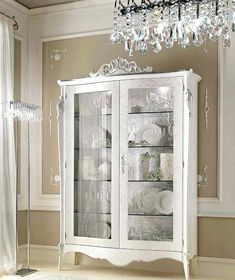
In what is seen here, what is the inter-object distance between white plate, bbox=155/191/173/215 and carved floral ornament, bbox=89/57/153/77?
3.72 ft

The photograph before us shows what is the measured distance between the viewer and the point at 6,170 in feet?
14.8

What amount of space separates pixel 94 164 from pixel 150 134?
0.62 m

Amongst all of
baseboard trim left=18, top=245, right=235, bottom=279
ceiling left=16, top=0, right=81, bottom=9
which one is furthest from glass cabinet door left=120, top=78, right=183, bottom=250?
ceiling left=16, top=0, right=81, bottom=9

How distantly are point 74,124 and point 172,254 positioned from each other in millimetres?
1536

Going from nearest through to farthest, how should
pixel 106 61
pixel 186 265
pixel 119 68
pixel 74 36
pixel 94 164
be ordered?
1. pixel 186 265
2. pixel 94 164
3. pixel 119 68
4. pixel 106 61
5. pixel 74 36

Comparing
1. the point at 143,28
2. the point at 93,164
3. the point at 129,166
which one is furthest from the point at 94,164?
the point at 143,28

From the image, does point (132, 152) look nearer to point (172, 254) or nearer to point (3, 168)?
point (172, 254)

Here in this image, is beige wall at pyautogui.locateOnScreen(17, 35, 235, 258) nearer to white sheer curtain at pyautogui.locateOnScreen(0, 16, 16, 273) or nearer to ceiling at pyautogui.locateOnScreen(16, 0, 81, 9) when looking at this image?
ceiling at pyautogui.locateOnScreen(16, 0, 81, 9)

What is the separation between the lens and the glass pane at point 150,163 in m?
4.16

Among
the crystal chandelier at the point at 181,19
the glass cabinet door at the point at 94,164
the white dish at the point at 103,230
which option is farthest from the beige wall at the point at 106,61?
the crystal chandelier at the point at 181,19

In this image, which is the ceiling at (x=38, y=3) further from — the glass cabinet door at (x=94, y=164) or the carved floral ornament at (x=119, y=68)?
the glass cabinet door at (x=94, y=164)

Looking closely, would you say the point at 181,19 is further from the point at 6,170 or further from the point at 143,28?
the point at 6,170

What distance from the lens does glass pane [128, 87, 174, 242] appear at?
416 centimetres

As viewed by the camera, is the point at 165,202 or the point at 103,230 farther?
the point at 103,230
